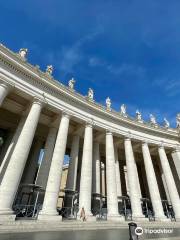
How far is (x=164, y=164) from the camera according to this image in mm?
34062

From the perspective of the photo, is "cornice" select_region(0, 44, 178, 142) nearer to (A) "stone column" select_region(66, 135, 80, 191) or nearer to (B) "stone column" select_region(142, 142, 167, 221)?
(A) "stone column" select_region(66, 135, 80, 191)

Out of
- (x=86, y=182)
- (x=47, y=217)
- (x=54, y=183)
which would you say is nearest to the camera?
(x=47, y=217)

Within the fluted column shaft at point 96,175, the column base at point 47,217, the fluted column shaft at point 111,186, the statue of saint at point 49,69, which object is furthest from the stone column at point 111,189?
the statue of saint at point 49,69

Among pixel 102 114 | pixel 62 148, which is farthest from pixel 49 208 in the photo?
pixel 102 114

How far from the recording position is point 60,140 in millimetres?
23656

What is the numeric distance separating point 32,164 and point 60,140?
953 cm

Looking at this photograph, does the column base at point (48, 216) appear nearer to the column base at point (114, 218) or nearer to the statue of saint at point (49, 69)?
the column base at point (114, 218)

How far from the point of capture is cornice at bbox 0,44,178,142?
2184cm

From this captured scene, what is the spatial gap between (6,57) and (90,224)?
2161 centimetres

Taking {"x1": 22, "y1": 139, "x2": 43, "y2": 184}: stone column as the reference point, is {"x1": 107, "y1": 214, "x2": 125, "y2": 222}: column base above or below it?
below

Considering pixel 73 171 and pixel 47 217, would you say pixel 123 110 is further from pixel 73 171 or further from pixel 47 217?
pixel 47 217

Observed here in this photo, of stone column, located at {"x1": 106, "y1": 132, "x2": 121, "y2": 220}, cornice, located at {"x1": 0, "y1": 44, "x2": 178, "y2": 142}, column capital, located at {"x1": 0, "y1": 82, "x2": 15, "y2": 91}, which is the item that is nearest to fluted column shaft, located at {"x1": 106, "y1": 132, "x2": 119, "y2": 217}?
stone column, located at {"x1": 106, "y1": 132, "x2": 121, "y2": 220}

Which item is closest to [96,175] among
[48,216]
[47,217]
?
[48,216]

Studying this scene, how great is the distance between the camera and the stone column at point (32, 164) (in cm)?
2849
